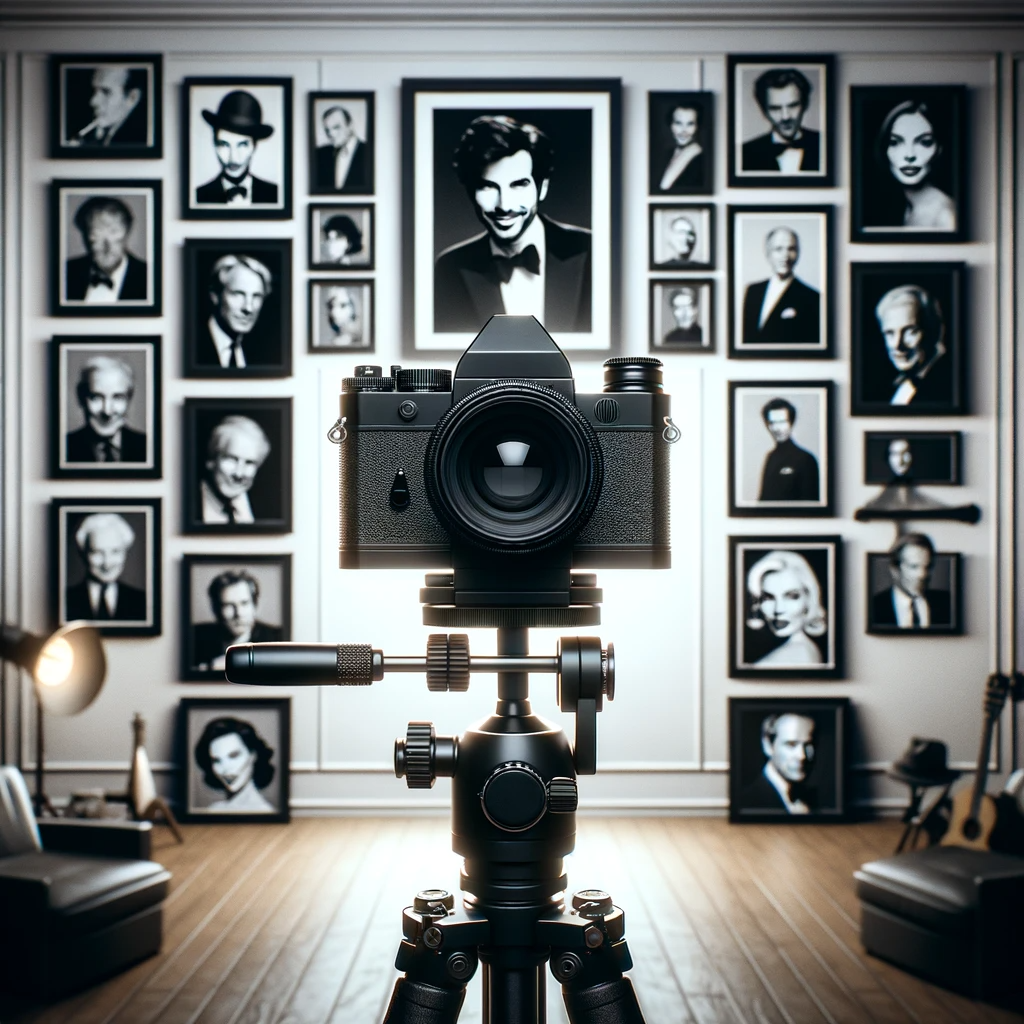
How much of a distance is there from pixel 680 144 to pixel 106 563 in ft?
7.66

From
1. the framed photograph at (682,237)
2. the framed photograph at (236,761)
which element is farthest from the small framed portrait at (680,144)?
the framed photograph at (236,761)

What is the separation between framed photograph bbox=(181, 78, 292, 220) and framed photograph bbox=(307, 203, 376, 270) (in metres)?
0.11

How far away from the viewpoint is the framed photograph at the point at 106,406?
9.30 feet

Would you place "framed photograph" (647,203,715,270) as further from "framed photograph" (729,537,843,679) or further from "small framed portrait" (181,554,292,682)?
"small framed portrait" (181,554,292,682)

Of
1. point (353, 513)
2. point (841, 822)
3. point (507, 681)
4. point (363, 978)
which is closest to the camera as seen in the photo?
point (507, 681)

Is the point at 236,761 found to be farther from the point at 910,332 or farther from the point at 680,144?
the point at 910,332

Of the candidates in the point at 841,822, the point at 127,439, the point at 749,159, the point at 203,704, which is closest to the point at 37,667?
the point at 203,704

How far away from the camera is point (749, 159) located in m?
2.85

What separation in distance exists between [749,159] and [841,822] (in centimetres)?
218

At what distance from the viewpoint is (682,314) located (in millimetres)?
2852

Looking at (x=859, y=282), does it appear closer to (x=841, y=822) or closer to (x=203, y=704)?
(x=841, y=822)

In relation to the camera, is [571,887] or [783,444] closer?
[571,887]

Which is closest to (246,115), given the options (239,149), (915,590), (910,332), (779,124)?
(239,149)

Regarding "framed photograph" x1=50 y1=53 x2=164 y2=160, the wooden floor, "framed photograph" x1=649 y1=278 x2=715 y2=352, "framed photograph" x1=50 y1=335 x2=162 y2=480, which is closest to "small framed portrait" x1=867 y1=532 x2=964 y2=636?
the wooden floor
